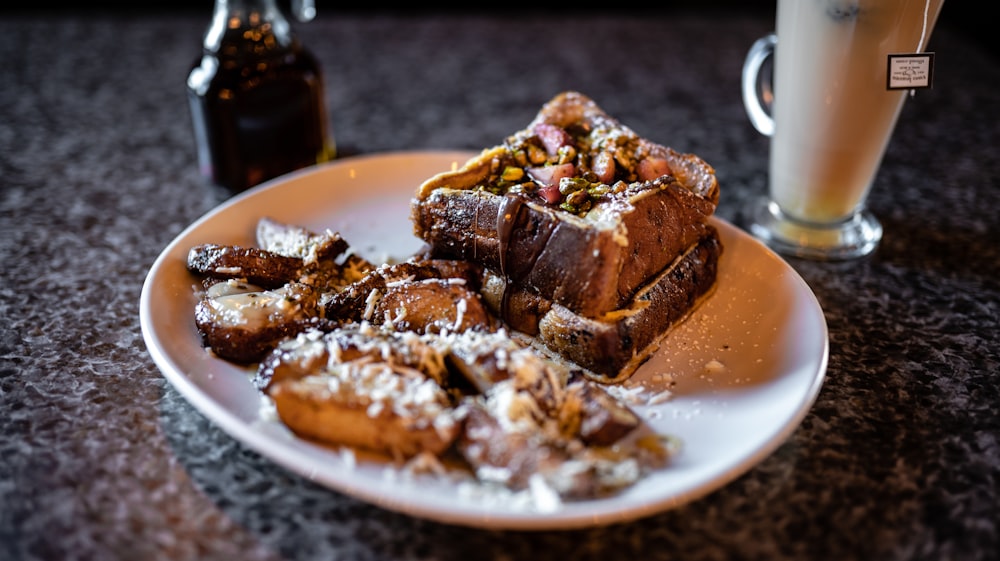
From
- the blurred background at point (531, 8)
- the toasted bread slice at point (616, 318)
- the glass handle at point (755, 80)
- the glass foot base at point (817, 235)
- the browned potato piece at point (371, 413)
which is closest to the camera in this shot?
the browned potato piece at point (371, 413)

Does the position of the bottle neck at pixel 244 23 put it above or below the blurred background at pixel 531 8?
above

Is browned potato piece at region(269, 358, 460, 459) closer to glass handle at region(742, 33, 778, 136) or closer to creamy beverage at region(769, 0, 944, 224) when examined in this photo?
creamy beverage at region(769, 0, 944, 224)

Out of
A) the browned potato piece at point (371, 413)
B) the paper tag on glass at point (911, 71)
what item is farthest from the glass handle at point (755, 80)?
the browned potato piece at point (371, 413)

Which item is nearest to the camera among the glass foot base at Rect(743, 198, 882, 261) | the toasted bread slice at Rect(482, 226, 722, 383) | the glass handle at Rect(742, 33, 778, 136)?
the toasted bread slice at Rect(482, 226, 722, 383)

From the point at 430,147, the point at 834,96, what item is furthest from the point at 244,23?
the point at 834,96

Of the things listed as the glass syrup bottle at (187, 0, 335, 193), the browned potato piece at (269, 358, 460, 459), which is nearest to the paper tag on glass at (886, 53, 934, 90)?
the browned potato piece at (269, 358, 460, 459)

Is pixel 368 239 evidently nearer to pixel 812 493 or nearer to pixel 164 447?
pixel 164 447

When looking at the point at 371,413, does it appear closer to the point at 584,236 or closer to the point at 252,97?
the point at 584,236

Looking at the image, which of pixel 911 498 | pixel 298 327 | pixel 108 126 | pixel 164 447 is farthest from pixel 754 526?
pixel 108 126

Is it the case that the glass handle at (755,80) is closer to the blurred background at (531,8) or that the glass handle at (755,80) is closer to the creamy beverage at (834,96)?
the creamy beverage at (834,96)
